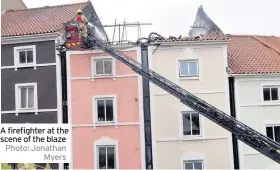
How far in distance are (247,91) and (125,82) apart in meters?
1.73

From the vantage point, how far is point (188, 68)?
5.56 meters

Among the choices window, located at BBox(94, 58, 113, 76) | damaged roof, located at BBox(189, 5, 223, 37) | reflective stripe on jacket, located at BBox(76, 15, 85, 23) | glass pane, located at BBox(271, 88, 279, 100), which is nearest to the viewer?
reflective stripe on jacket, located at BBox(76, 15, 85, 23)

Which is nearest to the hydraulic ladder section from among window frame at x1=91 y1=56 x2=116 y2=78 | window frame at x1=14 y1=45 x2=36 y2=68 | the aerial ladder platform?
the aerial ladder platform

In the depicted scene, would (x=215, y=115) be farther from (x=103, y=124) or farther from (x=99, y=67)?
(x=99, y=67)

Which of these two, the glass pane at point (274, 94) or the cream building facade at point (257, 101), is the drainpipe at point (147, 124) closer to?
the cream building facade at point (257, 101)

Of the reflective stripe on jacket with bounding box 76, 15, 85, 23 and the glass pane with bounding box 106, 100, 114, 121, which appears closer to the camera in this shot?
the reflective stripe on jacket with bounding box 76, 15, 85, 23

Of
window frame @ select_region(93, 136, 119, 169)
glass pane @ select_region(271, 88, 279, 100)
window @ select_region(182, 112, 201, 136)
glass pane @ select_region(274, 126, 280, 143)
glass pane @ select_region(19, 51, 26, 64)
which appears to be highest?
glass pane @ select_region(19, 51, 26, 64)

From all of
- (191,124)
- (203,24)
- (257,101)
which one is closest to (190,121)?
(191,124)

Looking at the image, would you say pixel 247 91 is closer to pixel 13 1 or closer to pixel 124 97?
pixel 124 97

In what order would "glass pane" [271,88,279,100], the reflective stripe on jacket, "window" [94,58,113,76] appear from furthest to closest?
"window" [94,58,113,76] → "glass pane" [271,88,279,100] → the reflective stripe on jacket

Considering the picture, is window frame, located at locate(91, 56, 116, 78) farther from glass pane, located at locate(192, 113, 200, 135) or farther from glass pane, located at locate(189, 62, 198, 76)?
glass pane, located at locate(192, 113, 200, 135)

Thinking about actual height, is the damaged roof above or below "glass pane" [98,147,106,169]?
above

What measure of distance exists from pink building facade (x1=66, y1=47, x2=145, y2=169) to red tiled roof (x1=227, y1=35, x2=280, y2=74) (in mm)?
1450

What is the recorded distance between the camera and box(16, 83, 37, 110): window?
18.2 ft
